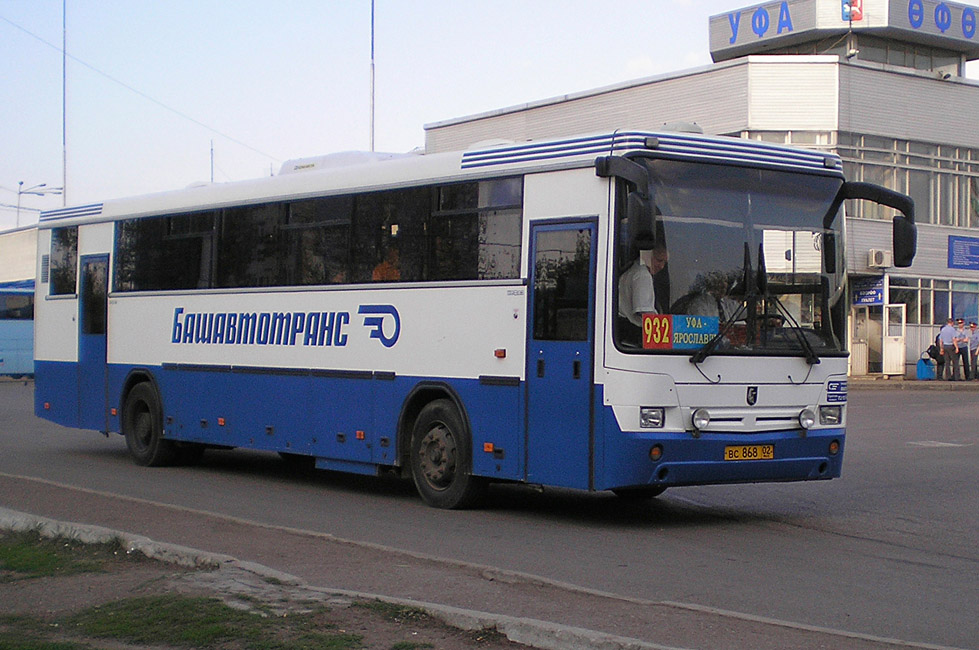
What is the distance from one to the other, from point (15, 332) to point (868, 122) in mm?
29647

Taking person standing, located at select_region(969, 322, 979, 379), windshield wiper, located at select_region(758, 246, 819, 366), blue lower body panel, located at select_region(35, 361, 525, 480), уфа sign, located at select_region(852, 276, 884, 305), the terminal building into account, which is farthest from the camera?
уфа sign, located at select_region(852, 276, 884, 305)

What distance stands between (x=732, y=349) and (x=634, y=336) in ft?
3.06

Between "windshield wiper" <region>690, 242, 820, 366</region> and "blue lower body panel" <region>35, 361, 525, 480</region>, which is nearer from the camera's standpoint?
"windshield wiper" <region>690, 242, 820, 366</region>

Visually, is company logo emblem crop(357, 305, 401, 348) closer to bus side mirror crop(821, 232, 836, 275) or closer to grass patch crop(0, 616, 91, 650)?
bus side mirror crop(821, 232, 836, 275)

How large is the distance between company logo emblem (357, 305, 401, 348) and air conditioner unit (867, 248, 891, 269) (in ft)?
106

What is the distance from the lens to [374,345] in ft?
44.4

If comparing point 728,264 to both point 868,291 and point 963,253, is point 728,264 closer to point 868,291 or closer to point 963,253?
point 868,291

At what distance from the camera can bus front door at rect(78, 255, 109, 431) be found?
1797cm

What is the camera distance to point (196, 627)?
22.7 ft

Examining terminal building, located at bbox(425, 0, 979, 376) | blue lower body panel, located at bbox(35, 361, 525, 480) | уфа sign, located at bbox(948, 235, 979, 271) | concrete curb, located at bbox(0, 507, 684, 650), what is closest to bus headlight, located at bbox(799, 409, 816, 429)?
blue lower body panel, located at bbox(35, 361, 525, 480)

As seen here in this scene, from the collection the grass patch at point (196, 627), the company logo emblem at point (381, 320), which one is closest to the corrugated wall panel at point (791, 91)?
the company logo emblem at point (381, 320)

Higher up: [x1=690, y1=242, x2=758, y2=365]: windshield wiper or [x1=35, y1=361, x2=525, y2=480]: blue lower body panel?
[x1=690, y1=242, x2=758, y2=365]: windshield wiper

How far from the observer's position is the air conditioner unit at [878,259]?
42.8m

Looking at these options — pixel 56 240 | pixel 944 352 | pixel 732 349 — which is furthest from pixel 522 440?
pixel 944 352
